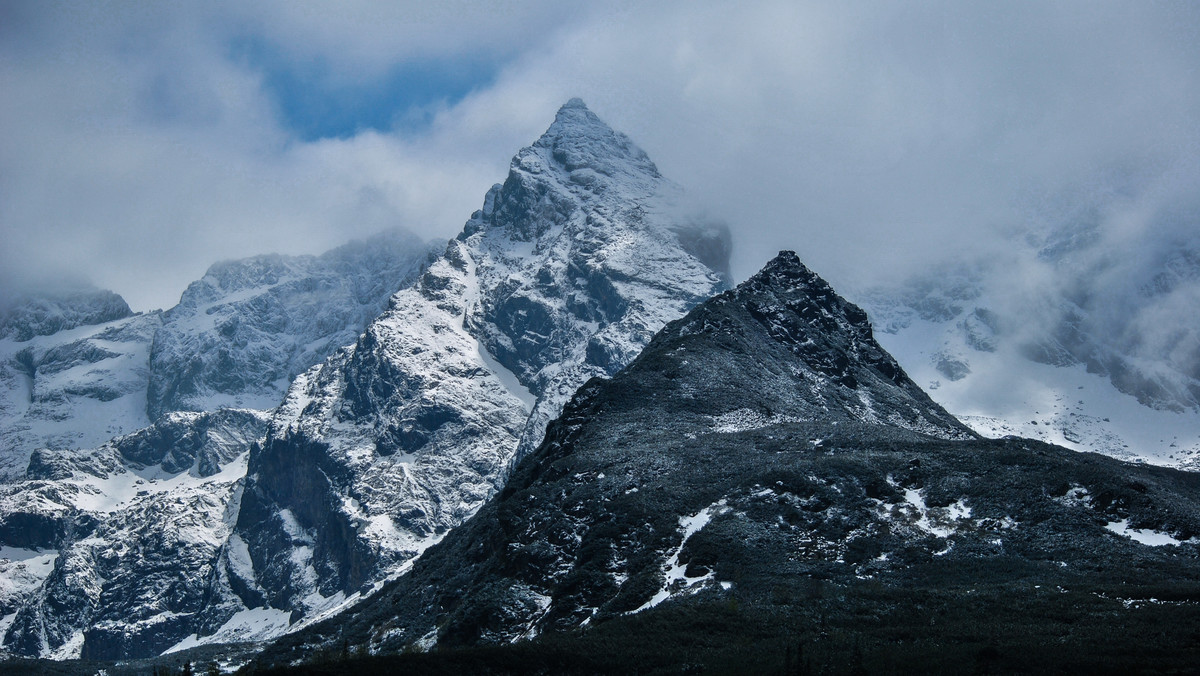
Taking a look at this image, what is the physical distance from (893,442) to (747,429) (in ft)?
78.4

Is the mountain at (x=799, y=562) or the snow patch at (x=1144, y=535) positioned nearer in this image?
the mountain at (x=799, y=562)

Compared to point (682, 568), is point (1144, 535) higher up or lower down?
higher up

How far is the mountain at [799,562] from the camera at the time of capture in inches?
3804

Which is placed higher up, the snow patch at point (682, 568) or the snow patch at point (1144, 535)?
the snow patch at point (1144, 535)

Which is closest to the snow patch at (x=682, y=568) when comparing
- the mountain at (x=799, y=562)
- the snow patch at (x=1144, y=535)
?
the mountain at (x=799, y=562)

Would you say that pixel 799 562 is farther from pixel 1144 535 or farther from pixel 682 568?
pixel 1144 535

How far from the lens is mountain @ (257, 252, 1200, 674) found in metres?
96.6

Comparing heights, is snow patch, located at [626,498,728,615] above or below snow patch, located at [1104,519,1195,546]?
below

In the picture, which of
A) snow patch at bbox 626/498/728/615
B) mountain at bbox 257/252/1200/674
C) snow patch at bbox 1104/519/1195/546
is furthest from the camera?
snow patch at bbox 1104/519/1195/546

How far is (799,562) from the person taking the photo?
12888cm

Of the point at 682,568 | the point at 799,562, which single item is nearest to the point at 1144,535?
the point at 799,562

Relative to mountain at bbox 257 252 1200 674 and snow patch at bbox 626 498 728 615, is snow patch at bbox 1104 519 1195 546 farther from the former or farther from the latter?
snow patch at bbox 626 498 728 615

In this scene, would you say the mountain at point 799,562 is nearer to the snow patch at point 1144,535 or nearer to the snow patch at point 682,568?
the snow patch at point 1144,535

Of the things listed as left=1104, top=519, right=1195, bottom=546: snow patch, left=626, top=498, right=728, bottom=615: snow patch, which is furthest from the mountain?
left=626, top=498, right=728, bottom=615: snow patch
